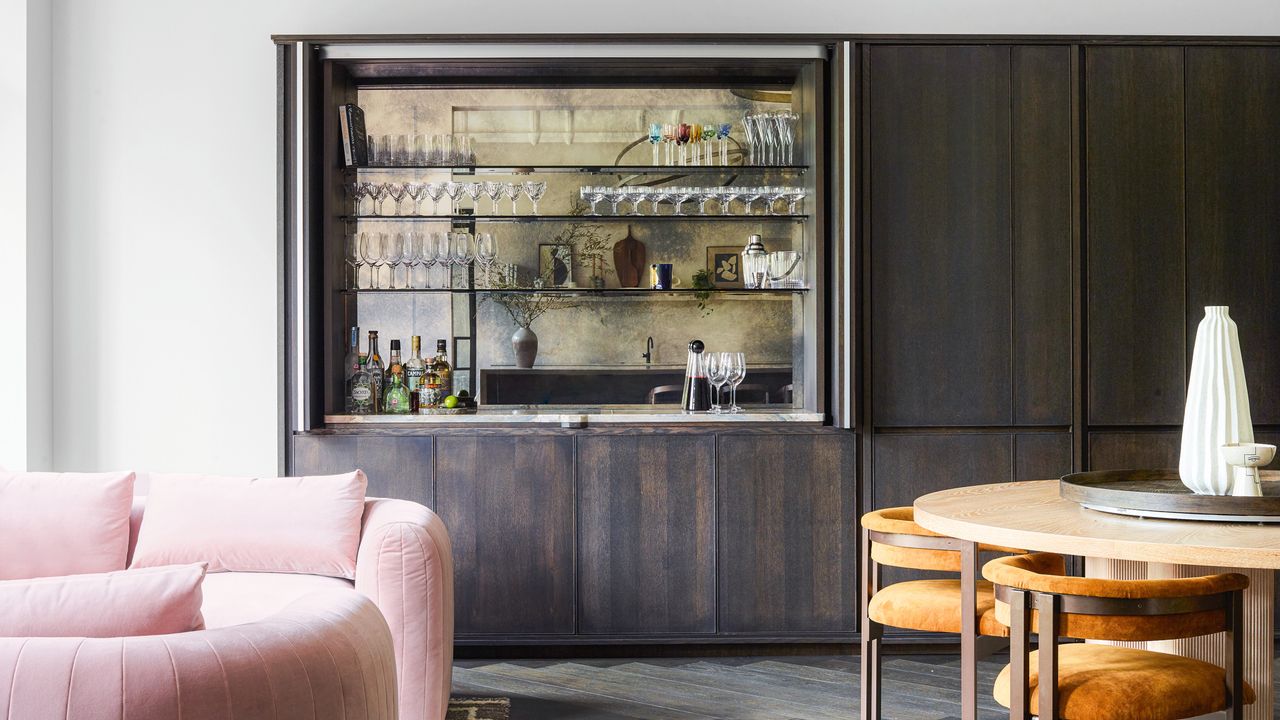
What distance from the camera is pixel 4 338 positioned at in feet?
13.2

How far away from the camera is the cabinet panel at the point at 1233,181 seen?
12.7 feet

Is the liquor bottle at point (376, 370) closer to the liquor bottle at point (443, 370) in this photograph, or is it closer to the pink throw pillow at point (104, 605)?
the liquor bottle at point (443, 370)

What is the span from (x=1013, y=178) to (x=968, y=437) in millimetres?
972

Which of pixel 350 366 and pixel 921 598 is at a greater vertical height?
pixel 350 366

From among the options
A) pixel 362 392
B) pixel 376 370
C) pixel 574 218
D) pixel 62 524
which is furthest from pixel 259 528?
pixel 574 218

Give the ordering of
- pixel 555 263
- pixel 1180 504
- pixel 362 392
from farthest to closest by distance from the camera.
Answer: pixel 555 263 → pixel 362 392 → pixel 1180 504

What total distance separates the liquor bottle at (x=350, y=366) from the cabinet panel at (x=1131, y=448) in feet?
9.29

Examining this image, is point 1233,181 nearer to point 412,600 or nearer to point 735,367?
point 735,367

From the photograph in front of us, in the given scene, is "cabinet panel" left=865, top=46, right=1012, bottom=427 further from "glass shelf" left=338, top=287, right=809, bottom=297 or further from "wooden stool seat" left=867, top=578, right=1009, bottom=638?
"wooden stool seat" left=867, top=578, right=1009, bottom=638

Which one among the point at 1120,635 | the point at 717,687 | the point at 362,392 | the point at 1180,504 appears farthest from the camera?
the point at 362,392

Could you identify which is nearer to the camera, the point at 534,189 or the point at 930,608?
the point at 930,608

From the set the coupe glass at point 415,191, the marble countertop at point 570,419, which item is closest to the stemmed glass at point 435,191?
the coupe glass at point 415,191

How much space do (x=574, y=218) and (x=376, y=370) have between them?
1.00 metres

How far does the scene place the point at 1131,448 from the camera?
3.90 metres
